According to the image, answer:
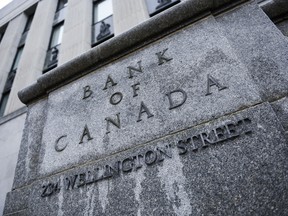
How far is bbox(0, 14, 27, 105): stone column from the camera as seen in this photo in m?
10.3

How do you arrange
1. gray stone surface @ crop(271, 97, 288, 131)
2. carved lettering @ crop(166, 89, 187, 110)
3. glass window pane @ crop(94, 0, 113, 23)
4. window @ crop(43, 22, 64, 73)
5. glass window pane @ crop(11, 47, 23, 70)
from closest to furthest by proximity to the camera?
gray stone surface @ crop(271, 97, 288, 131)
carved lettering @ crop(166, 89, 187, 110)
window @ crop(43, 22, 64, 73)
glass window pane @ crop(94, 0, 113, 23)
glass window pane @ crop(11, 47, 23, 70)

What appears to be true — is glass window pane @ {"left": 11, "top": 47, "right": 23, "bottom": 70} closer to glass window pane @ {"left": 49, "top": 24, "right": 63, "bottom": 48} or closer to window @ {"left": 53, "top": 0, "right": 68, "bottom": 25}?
glass window pane @ {"left": 49, "top": 24, "right": 63, "bottom": 48}

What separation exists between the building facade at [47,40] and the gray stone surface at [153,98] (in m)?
3.10

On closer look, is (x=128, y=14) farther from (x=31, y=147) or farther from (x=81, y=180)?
(x=81, y=180)

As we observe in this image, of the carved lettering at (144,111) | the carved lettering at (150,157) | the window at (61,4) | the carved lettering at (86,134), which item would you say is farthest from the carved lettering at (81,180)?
the window at (61,4)

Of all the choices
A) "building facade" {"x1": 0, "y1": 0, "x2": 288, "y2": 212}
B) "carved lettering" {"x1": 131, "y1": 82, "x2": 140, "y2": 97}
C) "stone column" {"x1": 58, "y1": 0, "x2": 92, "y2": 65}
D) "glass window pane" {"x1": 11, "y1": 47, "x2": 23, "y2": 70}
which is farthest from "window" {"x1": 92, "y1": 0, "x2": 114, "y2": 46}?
"carved lettering" {"x1": 131, "y1": 82, "x2": 140, "y2": 97}

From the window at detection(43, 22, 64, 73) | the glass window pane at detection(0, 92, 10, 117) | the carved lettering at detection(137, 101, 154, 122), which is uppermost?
the carved lettering at detection(137, 101, 154, 122)

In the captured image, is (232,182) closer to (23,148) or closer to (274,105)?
(274,105)

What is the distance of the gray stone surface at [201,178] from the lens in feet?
7.06

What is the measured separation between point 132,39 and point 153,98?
4.33 feet

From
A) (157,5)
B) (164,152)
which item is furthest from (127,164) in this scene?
(157,5)

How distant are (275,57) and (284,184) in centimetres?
163

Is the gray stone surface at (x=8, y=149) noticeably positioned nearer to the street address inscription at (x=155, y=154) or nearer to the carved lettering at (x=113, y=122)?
the street address inscription at (x=155, y=154)

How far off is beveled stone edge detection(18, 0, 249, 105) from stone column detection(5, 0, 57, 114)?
13.7 feet
